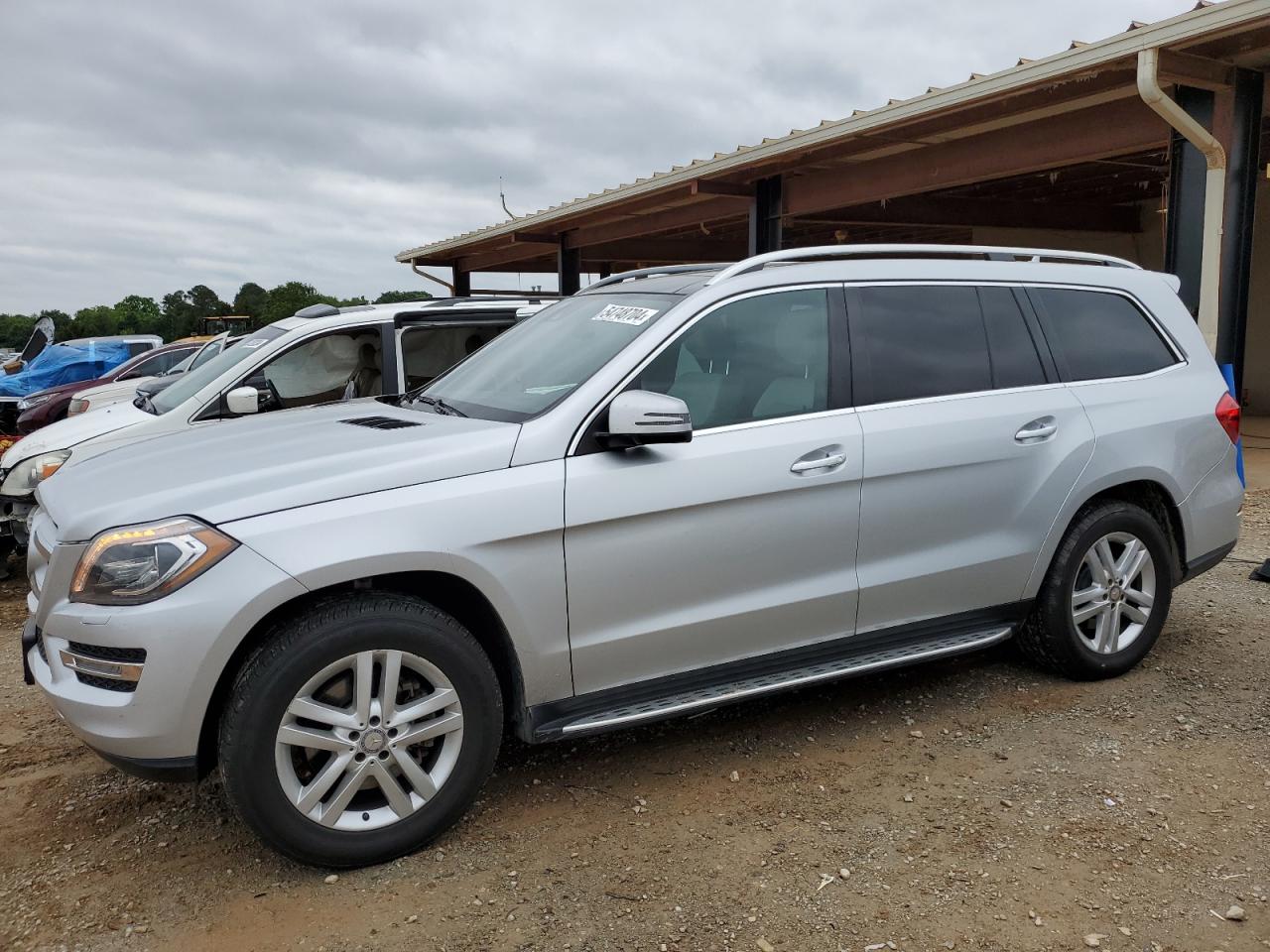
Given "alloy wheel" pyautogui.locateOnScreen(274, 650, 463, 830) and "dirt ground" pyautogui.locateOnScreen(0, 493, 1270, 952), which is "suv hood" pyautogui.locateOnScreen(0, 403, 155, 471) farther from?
"alloy wheel" pyautogui.locateOnScreen(274, 650, 463, 830)

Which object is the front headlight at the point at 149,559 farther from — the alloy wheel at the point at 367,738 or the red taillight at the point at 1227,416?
the red taillight at the point at 1227,416

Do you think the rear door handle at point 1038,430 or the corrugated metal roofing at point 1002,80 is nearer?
the rear door handle at point 1038,430

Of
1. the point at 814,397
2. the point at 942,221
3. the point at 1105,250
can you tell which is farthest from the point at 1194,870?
the point at 1105,250

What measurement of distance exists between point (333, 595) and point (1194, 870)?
8.67 ft

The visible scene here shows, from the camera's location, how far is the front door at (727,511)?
3209mm

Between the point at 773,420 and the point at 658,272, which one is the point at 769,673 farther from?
the point at 658,272

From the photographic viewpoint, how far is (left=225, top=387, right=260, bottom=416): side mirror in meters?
6.02

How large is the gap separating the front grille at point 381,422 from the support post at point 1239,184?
6.89m

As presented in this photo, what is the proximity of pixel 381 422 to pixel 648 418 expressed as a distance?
1.06m

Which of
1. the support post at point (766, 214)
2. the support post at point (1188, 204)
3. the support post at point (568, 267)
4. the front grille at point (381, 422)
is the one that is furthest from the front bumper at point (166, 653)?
the support post at point (568, 267)

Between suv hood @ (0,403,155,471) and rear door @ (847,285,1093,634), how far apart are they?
4612mm

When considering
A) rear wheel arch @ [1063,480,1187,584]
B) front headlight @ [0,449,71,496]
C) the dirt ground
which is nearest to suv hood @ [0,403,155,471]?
front headlight @ [0,449,71,496]

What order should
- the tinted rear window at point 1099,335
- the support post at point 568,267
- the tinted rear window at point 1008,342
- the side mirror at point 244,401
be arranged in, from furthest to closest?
the support post at point 568,267, the side mirror at point 244,401, the tinted rear window at point 1099,335, the tinted rear window at point 1008,342

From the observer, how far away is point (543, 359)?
3801 millimetres
